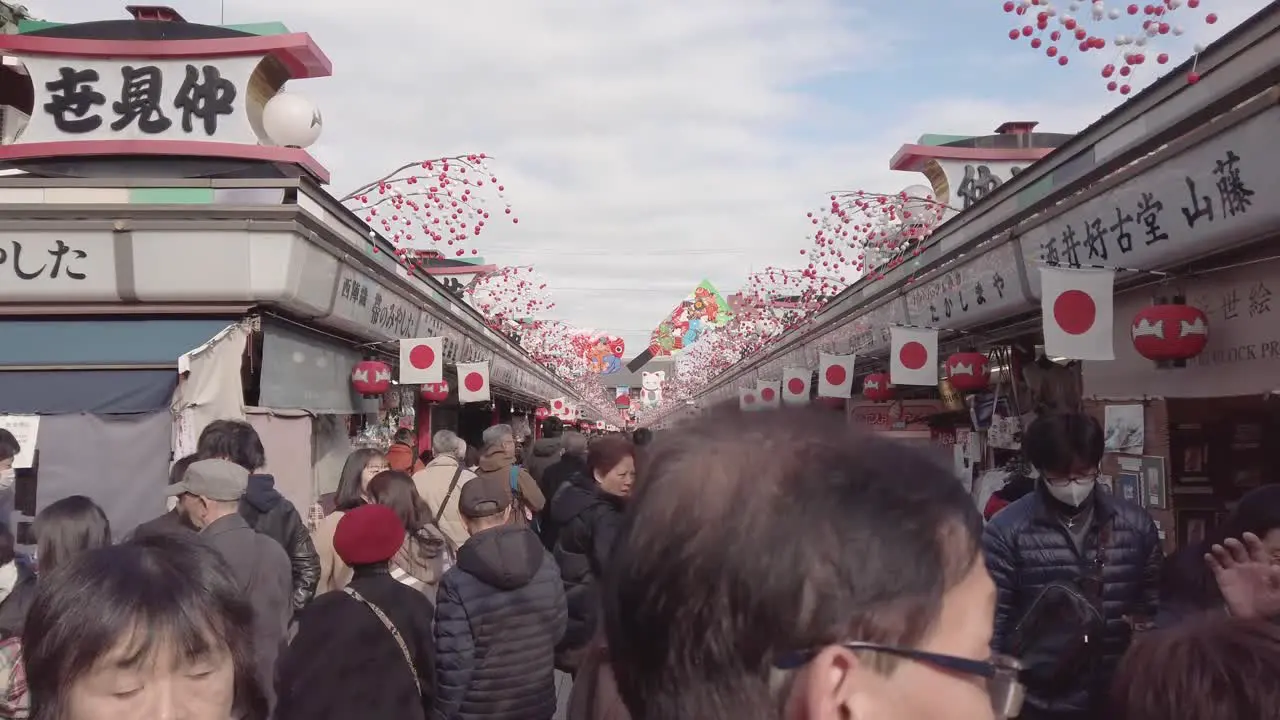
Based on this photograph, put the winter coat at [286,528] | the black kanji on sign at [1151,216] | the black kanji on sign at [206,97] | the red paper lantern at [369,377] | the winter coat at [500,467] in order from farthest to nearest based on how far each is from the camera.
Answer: the red paper lantern at [369,377], the black kanji on sign at [206,97], the winter coat at [500,467], the black kanji on sign at [1151,216], the winter coat at [286,528]

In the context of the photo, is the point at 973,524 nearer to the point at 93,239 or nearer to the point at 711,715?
the point at 711,715

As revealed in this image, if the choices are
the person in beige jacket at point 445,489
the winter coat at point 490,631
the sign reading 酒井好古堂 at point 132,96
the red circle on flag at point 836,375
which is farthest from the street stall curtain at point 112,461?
the red circle on flag at point 836,375

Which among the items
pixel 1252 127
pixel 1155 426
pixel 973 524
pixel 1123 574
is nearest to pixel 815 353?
pixel 1155 426

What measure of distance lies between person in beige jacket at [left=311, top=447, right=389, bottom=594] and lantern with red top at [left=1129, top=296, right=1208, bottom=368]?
16.1ft

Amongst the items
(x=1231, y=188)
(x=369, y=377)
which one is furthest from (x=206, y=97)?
(x=1231, y=188)

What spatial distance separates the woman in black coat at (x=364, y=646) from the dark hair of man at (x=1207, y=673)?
268 centimetres

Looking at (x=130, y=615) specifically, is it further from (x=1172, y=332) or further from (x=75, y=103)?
(x=75, y=103)

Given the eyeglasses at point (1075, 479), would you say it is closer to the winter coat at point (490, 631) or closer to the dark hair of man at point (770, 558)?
the winter coat at point (490, 631)

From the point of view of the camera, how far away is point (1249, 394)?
5.53 meters

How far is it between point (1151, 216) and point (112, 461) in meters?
8.05

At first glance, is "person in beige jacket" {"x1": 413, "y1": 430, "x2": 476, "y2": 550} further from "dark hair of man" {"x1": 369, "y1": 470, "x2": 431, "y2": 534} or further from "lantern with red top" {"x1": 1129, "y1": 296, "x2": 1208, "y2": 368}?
"lantern with red top" {"x1": 1129, "y1": 296, "x2": 1208, "y2": 368}

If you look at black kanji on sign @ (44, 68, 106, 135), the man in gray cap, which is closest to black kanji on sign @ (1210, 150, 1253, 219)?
the man in gray cap

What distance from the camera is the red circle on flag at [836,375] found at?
45.0 ft

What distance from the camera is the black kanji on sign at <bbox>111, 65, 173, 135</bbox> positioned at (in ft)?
30.3
